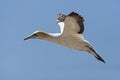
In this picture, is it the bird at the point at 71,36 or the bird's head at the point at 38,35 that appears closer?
the bird at the point at 71,36

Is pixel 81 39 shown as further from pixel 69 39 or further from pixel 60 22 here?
pixel 60 22

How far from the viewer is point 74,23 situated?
1866 cm

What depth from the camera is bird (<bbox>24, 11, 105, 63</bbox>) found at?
18.6m

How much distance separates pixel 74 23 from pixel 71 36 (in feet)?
2.13

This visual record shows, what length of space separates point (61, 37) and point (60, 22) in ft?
9.44

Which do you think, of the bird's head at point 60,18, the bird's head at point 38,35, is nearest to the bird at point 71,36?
the bird's head at point 38,35

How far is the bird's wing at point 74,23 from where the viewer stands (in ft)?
59.3

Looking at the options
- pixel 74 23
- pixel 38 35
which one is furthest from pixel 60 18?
pixel 74 23

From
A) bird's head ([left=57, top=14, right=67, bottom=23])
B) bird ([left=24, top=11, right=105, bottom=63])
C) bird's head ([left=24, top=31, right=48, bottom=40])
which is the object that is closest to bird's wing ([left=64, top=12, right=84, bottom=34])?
bird ([left=24, top=11, right=105, bottom=63])

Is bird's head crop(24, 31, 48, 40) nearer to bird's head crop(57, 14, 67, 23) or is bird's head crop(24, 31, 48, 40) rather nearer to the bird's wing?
the bird's wing

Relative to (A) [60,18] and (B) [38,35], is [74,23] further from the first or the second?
(A) [60,18]

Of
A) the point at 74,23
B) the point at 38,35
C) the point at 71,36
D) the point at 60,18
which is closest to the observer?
the point at 74,23

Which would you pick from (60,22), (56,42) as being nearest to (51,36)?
(56,42)

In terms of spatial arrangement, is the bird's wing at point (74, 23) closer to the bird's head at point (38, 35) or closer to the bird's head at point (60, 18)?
the bird's head at point (38, 35)
